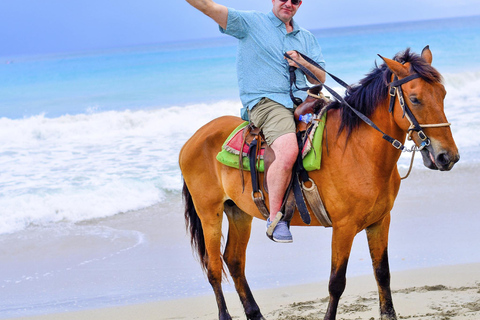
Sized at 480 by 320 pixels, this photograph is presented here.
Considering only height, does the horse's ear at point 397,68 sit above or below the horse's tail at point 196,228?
above

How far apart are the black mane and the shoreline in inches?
58.2

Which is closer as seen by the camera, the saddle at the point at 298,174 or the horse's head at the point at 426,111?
the horse's head at the point at 426,111

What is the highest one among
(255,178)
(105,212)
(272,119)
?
(272,119)

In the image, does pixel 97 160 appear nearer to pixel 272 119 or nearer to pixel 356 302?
pixel 356 302

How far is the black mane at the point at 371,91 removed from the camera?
3.18 metres

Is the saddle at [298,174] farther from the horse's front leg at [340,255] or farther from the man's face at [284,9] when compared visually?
the man's face at [284,9]

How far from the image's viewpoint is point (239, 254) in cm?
432

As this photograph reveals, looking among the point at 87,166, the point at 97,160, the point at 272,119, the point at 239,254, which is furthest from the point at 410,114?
the point at 97,160

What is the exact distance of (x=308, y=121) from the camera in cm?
361

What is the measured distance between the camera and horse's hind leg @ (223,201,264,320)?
13.8 ft

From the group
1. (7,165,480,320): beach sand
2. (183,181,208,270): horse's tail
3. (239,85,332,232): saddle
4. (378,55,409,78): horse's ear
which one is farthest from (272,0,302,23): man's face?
(7,165,480,320): beach sand

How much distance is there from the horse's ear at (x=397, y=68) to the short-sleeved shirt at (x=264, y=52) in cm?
84

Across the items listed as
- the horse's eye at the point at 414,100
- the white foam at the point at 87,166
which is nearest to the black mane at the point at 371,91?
the horse's eye at the point at 414,100

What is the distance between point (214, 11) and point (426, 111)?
142 cm
